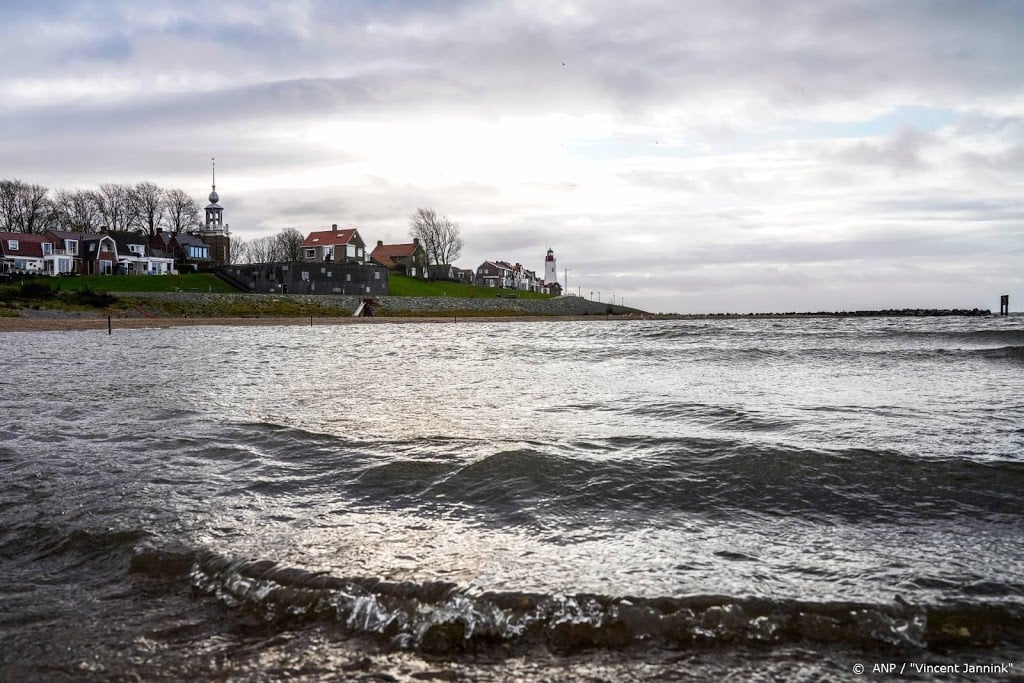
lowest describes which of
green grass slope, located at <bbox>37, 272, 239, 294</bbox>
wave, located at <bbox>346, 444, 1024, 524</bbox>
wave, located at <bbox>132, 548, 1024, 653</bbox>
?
wave, located at <bbox>132, 548, 1024, 653</bbox>

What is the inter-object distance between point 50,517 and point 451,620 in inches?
124

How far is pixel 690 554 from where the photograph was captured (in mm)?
3795

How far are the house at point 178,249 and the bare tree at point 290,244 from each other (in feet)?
58.7

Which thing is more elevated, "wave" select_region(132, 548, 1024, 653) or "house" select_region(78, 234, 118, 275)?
"house" select_region(78, 234, 118, 275)

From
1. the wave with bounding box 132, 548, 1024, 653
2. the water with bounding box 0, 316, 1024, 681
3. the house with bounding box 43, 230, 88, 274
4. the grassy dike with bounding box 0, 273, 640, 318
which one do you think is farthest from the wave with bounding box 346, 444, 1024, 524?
the house with bounding box 43, 230, 88, 274

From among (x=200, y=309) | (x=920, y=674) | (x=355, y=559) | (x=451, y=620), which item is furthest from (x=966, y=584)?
(x=200, y=309)

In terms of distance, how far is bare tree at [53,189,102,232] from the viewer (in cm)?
9881

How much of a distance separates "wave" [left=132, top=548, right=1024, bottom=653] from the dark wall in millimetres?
88223

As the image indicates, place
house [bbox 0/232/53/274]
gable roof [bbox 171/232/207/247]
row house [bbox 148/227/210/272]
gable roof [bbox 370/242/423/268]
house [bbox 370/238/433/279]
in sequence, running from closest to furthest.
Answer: house [bbox 0/232/53/274] → row house [bbox 148/227/210/272] → gable roof [bbox 171/232/207/247] → house [bbox 370/238/433/279] → gable roof [bbox 370/242/423/268]

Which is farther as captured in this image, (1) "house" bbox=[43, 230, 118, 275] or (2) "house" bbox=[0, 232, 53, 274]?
(1) "house" bbox=[43, 230, 118, 275]

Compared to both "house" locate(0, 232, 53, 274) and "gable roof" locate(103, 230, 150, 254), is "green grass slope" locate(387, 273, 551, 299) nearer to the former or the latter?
"gable roof" locate(103, 230, 150, 254)

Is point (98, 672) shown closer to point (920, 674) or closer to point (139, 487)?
point (139, 487)

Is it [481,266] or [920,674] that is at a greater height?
[481,266]

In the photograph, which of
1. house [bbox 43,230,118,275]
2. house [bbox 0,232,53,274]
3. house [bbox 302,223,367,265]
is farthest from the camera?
house [bbox 302,223,367,265]
